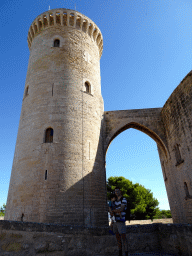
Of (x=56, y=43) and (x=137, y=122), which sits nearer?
(x=56, y=43)

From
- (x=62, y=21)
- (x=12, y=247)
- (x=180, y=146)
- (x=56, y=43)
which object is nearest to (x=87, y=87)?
(x=56, y=43)

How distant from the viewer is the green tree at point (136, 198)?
25.4 m

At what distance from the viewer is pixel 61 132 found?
9.23 m

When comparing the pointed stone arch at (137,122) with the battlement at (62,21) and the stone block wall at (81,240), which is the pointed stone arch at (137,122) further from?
the stone block wall at (81,240)

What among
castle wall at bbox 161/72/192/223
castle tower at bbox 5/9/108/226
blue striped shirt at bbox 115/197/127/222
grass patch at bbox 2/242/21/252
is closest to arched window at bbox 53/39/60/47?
castle tower at bbox 5/9/108/226

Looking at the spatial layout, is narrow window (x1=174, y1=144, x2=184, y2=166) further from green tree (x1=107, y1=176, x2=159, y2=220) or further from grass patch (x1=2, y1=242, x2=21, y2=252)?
green tree (x1=107, y1=176, x2=159, y2=220)

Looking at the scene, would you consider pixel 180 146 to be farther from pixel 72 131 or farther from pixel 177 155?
pixel 72 131

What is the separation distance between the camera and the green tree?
25.4 metres

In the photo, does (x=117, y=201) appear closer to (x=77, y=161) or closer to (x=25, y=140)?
(x=77, y=161)

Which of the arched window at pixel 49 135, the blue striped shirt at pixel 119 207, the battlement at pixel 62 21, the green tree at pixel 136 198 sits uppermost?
the battlement at pixel 62 21

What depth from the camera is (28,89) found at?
11.2 meters

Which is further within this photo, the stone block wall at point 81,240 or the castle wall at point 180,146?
the castle wall at point 180,146

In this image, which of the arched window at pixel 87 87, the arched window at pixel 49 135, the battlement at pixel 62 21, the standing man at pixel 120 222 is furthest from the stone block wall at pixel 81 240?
the battlement at pixel 62 21

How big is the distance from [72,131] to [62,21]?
8.08 metres
